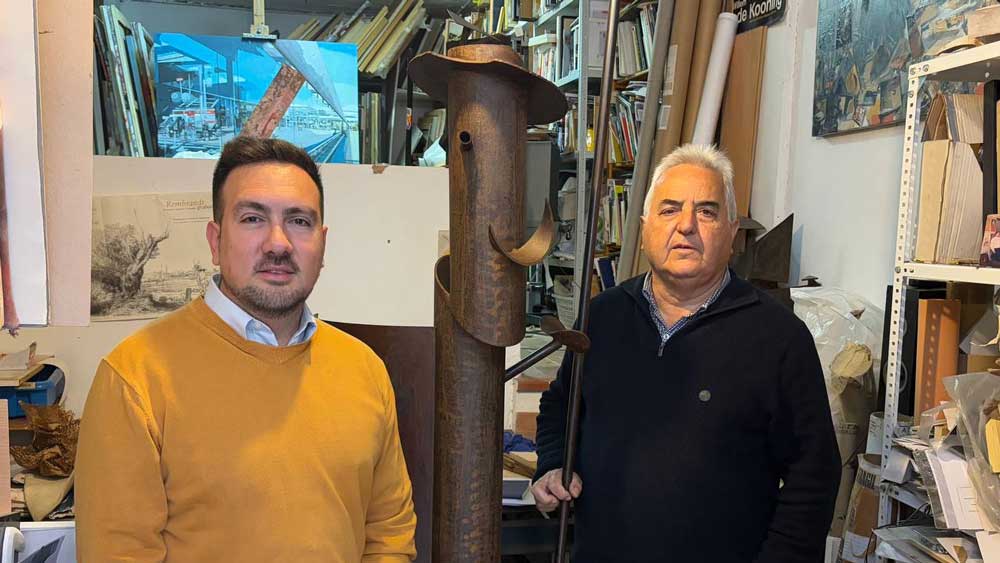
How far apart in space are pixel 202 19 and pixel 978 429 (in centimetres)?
466

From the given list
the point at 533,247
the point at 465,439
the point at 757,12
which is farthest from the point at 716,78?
the point at 465,439

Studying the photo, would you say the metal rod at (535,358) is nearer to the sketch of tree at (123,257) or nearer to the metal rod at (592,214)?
the metal rod at (592,214)

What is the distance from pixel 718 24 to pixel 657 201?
160cm

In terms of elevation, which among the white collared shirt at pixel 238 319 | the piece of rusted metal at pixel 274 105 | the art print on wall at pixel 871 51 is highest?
the art print on wall at pixel 871 51

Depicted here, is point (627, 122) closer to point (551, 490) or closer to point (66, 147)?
point (551, 490)

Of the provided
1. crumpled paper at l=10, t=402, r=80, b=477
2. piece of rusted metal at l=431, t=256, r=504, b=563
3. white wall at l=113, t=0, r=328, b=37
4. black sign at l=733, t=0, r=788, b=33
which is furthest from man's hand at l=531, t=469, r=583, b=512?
white wall at l=113, t=0, r=328, b=37

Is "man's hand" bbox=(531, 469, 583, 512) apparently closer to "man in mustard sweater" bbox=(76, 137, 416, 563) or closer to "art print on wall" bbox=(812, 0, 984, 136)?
"man in mustard sweater" bbox=(76, 137, 416, 563)

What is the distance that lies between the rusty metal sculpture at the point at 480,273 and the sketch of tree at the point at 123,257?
115 centimetres

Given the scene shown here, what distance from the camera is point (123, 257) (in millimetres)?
1991

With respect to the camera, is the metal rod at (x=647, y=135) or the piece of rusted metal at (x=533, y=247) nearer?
the piece of rusted metal at (x=533, y=247)

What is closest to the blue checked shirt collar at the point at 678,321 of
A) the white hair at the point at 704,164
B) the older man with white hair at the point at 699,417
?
the older man with white hair at the point at 699,417

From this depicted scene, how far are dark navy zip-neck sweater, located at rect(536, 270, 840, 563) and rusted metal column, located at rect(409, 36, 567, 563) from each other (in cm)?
38

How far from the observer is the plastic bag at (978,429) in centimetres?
138

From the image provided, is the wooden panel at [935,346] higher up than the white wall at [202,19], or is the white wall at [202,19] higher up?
the white wall at [202,19]
